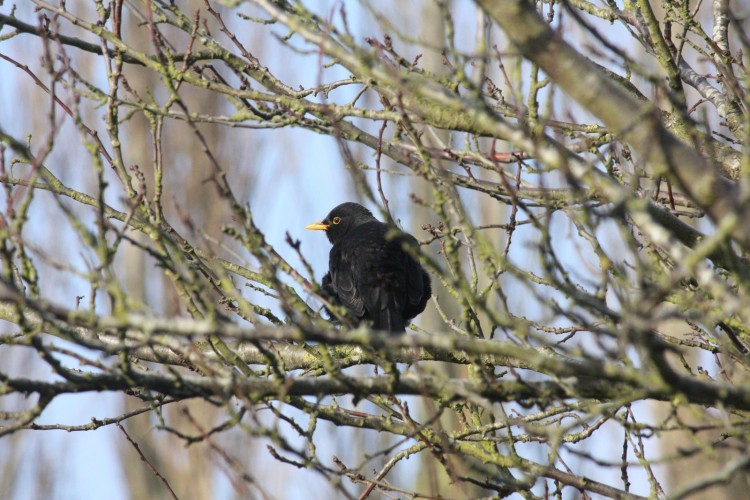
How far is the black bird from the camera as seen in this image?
568cm

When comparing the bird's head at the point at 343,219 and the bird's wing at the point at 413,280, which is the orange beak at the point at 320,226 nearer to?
the bird's head at the point at 343,219

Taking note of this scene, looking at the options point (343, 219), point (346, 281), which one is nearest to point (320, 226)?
point (343, 219)

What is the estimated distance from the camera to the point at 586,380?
2561mm

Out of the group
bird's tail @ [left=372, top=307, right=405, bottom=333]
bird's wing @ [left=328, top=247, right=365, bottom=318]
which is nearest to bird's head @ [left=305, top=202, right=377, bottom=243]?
bird's wing @ [left=328, top=247, right=365, bottom=318]

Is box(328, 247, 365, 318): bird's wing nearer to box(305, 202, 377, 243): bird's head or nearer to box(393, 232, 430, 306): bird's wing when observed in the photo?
box(393, 232, 430, 306): bird's wing

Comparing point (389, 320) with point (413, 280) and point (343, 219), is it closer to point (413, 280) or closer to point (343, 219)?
point (413, 280)

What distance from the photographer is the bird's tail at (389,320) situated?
217 inches

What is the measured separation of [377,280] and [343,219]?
1.76m

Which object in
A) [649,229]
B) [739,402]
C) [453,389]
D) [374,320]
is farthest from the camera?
[374,320]

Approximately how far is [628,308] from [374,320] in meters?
3.72

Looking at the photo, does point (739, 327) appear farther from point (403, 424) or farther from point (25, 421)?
point (25, 421)

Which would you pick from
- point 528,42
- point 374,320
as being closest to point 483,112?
point 528,42

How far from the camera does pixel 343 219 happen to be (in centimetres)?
743

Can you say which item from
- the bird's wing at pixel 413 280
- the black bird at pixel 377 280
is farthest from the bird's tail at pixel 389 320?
the bird's wing at pixel 413 280
